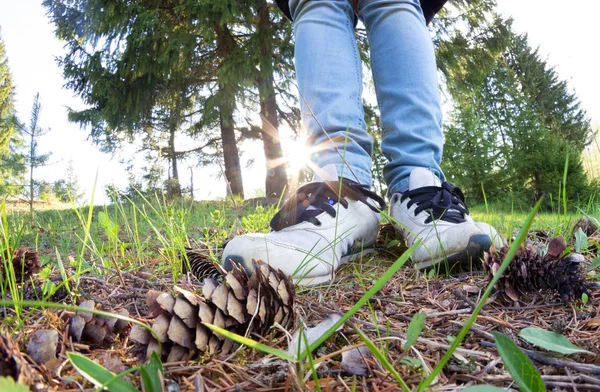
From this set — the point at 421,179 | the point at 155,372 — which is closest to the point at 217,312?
the point at 155,372

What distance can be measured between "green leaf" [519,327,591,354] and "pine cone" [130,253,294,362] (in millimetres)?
318

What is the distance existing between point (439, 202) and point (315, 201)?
34cm

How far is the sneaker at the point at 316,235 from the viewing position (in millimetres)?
868

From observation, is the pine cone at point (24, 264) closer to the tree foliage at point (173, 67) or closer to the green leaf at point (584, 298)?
the green leaf at point (584, 298)

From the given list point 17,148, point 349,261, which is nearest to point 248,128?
point 349,261

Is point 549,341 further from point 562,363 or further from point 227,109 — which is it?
point 227,109

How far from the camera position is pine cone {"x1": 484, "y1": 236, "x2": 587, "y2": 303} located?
666 millimetres

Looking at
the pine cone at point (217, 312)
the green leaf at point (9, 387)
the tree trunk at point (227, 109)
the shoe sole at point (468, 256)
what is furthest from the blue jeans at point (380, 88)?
the tree trunk at point (227, 109)

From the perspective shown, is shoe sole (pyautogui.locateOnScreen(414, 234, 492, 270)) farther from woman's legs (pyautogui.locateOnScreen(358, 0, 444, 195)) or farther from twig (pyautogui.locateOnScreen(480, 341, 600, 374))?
twig (pyautogui.locateOnScreen(480, 341, 600, 374))

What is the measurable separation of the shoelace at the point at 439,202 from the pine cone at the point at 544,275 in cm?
28

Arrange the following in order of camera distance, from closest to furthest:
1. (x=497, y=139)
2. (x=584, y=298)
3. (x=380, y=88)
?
(x=584, y=298) → (x=380, y=88) → (x=497, y=139)

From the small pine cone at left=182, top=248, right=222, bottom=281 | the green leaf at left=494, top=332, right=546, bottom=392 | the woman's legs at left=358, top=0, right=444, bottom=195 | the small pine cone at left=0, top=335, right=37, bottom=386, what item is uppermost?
the woman's legs at left=358, top=0, right=444, bottom=195

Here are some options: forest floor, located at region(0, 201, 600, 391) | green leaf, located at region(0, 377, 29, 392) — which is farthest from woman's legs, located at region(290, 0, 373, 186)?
green leaf, located at region(0, 377, 29, 392)

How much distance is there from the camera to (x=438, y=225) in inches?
39.0
